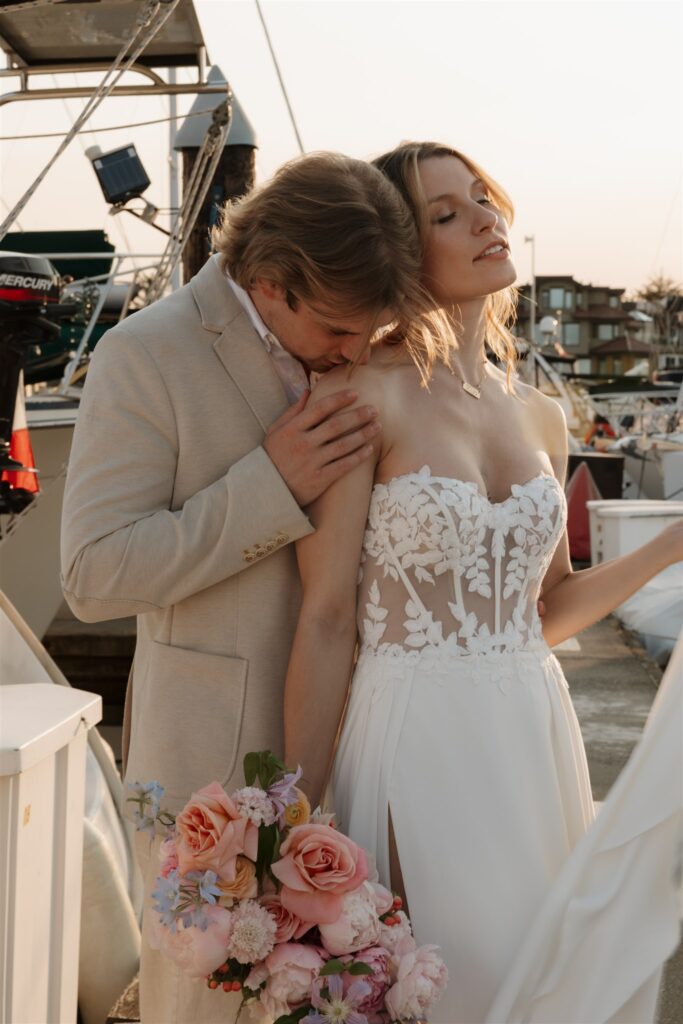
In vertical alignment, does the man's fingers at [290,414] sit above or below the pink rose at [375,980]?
above

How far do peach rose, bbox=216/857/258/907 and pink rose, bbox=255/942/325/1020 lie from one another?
88 mm

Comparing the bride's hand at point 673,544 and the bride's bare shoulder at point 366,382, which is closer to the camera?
the bride's bare shoulder at point 366,382

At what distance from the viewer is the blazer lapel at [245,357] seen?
218cm

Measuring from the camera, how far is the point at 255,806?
1.75 meters

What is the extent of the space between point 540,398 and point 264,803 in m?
1.25

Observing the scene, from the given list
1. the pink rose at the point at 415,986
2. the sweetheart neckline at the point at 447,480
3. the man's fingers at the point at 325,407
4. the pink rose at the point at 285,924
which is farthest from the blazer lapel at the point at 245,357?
the pink rose at the point at 415,986

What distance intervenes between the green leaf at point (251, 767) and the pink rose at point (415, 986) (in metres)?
0.34

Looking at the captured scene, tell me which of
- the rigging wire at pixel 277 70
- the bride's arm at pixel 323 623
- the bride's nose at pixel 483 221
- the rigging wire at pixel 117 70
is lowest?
the bride's arm at pixel 323 623

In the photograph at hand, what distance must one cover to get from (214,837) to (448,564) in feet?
2.45

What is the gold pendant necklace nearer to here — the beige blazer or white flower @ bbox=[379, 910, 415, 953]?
the beige blazer

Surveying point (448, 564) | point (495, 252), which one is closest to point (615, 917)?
point (448, 564)

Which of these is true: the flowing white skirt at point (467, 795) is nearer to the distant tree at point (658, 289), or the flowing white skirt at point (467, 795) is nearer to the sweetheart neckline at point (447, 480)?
the sweetheart neckline at point (447, 480)

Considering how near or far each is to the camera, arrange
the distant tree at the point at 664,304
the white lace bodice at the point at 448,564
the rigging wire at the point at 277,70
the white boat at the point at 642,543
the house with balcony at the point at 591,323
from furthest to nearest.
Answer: the house with balcony at the point at 591,323 → the distant tree at the point at 664,304 → the white boat at the point at 642,543 → the rigging wire at the point at 277,70 → the white lace bodice at the point at 448,564

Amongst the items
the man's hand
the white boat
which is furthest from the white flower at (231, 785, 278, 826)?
the white boat
